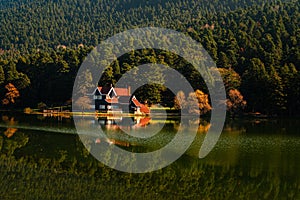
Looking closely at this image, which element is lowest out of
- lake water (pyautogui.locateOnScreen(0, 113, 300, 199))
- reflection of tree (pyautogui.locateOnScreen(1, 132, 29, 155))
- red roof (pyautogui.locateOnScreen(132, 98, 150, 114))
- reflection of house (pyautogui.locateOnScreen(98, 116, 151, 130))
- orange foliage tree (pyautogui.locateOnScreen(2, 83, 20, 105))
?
lake water (pyautogui.locateOnScreen(0, 113, 300, 199))

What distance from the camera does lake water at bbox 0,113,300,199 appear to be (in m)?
18.3

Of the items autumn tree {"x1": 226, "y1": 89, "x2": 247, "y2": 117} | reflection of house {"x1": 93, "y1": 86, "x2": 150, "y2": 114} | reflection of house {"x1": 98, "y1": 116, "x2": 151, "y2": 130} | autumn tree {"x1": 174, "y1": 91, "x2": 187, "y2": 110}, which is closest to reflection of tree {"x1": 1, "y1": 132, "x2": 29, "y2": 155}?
reflection of house {"x1": 98, "y1": 116, "x2": 151, "y2": 130}

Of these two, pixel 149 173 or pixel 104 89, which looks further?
pixel 104 89

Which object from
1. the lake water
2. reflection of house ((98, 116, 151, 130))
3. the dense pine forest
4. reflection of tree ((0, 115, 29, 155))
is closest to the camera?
the lake water

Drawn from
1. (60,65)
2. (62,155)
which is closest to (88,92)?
(60,65)

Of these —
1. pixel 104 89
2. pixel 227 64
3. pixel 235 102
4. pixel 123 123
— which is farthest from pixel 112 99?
pixel 227 64

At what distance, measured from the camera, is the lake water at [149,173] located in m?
18.3

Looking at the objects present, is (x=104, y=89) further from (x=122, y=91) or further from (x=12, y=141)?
(x=12, y=141)

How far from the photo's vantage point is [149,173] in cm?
2230

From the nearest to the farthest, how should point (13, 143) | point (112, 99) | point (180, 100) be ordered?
1. point (13, 143)
2. point (180, 100)
3. point (112, 99)

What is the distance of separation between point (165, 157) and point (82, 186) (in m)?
8.68

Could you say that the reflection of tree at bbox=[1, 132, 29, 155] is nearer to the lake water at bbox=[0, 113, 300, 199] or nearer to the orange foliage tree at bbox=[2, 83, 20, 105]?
the lake water at bbox=[0, 113, 300, 199]

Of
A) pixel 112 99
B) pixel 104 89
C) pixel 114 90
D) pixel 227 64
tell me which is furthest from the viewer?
pixel 227 64

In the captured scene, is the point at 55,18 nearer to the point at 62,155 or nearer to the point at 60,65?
the point at 60,65
